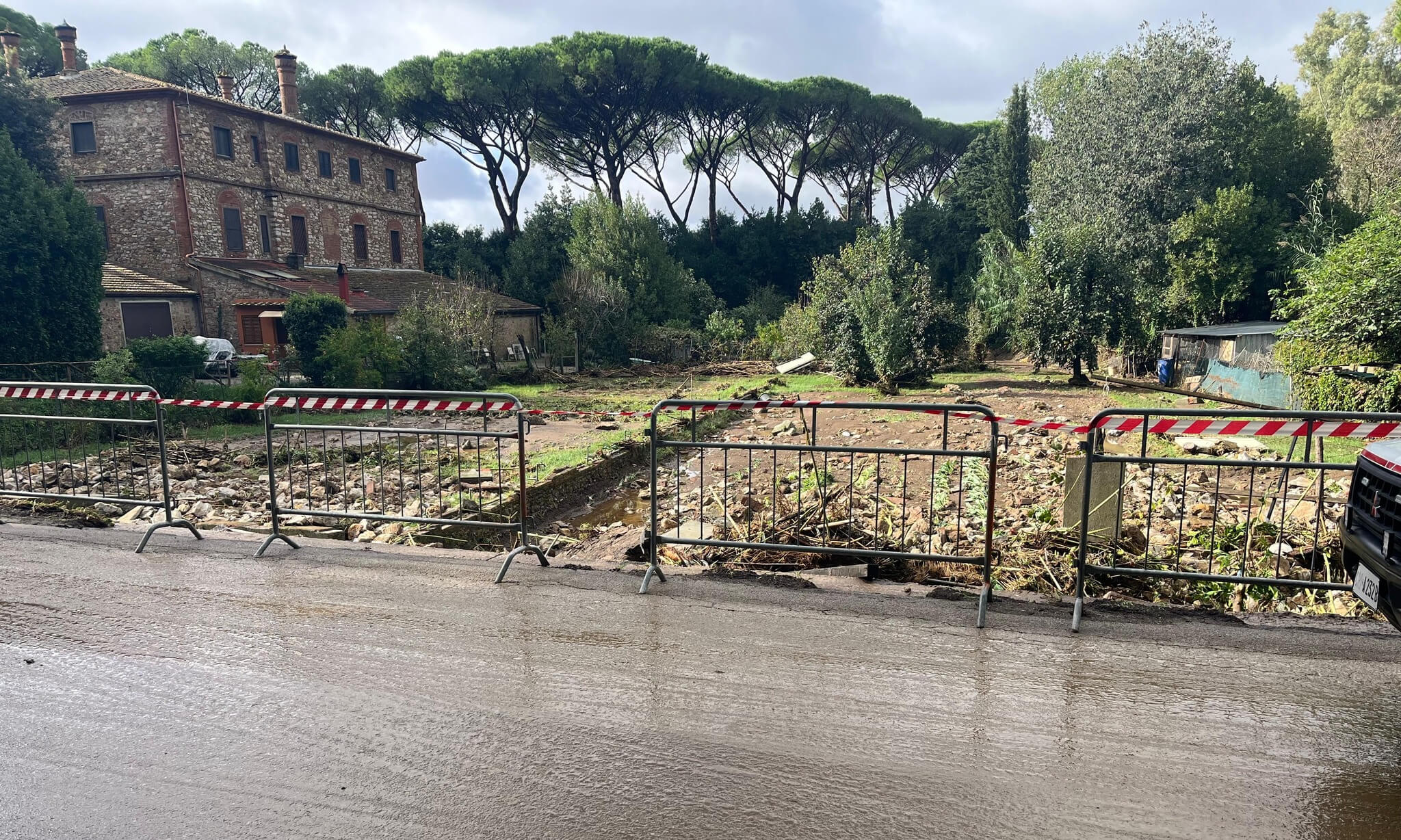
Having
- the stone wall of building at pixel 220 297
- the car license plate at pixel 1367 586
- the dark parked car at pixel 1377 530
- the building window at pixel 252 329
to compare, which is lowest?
the car license plate at pixel 1367 586

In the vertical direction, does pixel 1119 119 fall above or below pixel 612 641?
above

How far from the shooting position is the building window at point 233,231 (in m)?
31.3

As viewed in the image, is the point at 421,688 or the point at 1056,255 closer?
the point at 421,688

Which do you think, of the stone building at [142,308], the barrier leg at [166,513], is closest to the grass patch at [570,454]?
the barrier leg at [166,513]

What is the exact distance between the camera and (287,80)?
3684cm

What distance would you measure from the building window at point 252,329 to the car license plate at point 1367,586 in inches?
1211

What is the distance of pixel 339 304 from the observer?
2294 centimetres

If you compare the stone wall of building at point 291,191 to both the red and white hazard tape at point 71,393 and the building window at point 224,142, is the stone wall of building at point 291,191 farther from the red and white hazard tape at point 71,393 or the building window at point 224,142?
the red and white hazard tape at point 71,393

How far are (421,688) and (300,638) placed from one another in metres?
1.23

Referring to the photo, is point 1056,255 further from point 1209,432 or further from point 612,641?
point 612,641

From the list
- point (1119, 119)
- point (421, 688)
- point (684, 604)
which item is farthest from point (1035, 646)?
point (1119, 119)

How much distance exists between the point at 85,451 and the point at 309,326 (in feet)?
45.4

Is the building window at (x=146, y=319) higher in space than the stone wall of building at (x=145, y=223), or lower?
lower

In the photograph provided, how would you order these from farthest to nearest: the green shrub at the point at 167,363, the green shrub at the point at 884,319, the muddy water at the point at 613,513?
the green shrub at the point at 884,319, the green shrub at the point at 167,363, the muddy water at the point at 613,513
